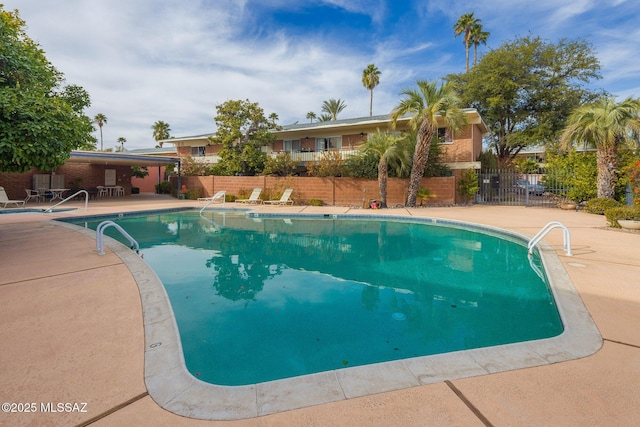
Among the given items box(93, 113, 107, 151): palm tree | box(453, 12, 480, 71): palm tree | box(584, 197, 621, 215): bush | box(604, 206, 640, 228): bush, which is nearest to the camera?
box(604, 206, 640, 228): bush

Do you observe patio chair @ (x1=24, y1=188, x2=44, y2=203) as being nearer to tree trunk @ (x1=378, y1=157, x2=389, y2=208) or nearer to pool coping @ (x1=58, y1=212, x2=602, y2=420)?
tree trunk @ (x1=378, y1=157, x2=389, y2=208)

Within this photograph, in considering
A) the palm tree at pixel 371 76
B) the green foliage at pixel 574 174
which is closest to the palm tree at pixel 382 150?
the green foliage at pixel 574 174

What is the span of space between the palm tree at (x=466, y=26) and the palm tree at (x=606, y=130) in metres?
24.9

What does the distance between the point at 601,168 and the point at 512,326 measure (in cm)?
1541

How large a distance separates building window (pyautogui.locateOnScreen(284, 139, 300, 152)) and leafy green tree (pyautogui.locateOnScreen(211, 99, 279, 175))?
10.3 feet

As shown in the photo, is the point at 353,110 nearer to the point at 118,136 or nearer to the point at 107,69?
the point at 107,69

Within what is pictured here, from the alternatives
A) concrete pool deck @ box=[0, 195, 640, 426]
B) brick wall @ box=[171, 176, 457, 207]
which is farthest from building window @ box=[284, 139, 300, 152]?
concrete pool deck @ box=[0, 195, 640, 426]

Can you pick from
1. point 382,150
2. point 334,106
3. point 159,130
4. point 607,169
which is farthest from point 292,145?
point 159,130

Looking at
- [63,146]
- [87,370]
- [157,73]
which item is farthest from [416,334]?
[157,73]

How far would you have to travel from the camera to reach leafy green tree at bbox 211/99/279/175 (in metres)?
22.8

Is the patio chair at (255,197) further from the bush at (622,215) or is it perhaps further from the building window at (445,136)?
the bush at (622,215)

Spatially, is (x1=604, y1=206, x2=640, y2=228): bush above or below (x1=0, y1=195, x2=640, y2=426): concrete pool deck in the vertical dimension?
above

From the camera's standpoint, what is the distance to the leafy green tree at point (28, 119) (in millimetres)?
6203

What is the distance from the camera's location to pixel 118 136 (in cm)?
5225
